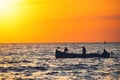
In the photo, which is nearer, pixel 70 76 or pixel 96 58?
pixel 70 76

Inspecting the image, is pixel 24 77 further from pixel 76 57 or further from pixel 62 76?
pixel 76 57

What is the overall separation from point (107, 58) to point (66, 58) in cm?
751

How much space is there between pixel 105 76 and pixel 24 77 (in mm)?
Answer: 8571

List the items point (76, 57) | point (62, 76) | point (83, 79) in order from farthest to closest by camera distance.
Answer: point (76, 57) < point (62, 76) < point (83, 79)

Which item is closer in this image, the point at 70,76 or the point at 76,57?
the point at 70,76

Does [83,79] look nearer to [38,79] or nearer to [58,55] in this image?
[38,79]

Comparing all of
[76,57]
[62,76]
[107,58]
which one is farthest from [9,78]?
[107,58]

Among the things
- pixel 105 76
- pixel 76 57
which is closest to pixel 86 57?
pixel 76 57

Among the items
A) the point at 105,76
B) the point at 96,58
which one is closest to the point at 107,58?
the point at 96,58

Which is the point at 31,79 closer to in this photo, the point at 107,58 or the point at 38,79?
the point at 38,79

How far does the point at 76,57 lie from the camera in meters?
69.1

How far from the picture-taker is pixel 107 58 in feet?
236

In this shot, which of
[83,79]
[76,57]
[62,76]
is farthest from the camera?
[76,57]

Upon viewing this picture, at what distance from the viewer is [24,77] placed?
41.0 metres
